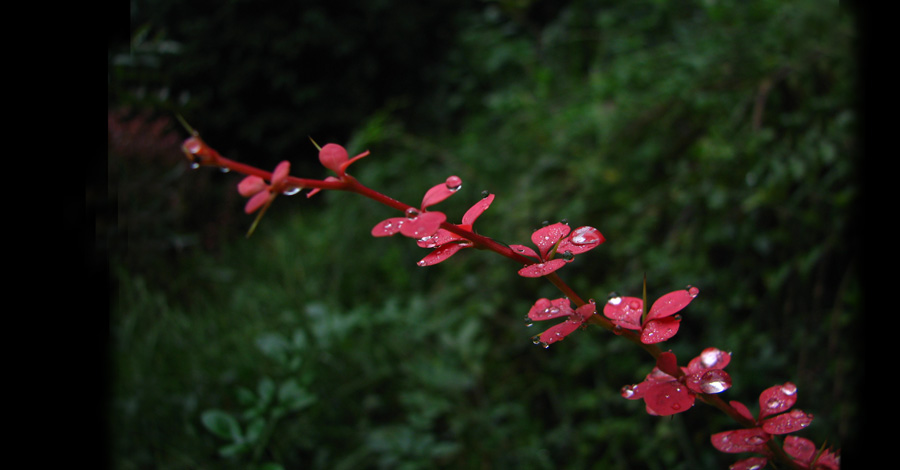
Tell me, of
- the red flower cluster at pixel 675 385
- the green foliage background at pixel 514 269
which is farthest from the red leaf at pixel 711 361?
the green foliage background at pixel 514 269

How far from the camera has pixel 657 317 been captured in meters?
0.38

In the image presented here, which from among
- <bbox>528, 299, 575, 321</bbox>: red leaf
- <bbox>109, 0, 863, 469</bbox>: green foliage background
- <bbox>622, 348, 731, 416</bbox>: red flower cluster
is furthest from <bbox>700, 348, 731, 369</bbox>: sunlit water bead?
<bbox>109, 0, 863, 469</bbox>: green foliage background

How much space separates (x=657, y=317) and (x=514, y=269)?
1.28 meters

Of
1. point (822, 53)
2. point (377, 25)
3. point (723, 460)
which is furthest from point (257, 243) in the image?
point (822, 53)

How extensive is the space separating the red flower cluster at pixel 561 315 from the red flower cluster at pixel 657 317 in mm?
28

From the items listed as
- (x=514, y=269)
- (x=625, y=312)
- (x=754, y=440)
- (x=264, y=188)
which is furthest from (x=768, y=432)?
(x=514, y=269)

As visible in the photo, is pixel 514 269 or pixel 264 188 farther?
A: pixel 514 269

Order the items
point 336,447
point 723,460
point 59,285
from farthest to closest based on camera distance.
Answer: point 336,447
point 723,460
point 59,285

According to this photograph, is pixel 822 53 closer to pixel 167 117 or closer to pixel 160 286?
pixel 160 286

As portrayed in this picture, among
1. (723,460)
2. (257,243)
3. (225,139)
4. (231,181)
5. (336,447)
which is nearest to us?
Answer: (723,460)

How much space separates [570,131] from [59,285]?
1.59 meters

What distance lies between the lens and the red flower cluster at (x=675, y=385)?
0.35 metres

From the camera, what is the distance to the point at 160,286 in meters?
2.15

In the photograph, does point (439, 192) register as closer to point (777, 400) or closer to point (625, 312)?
point (625, 312)
